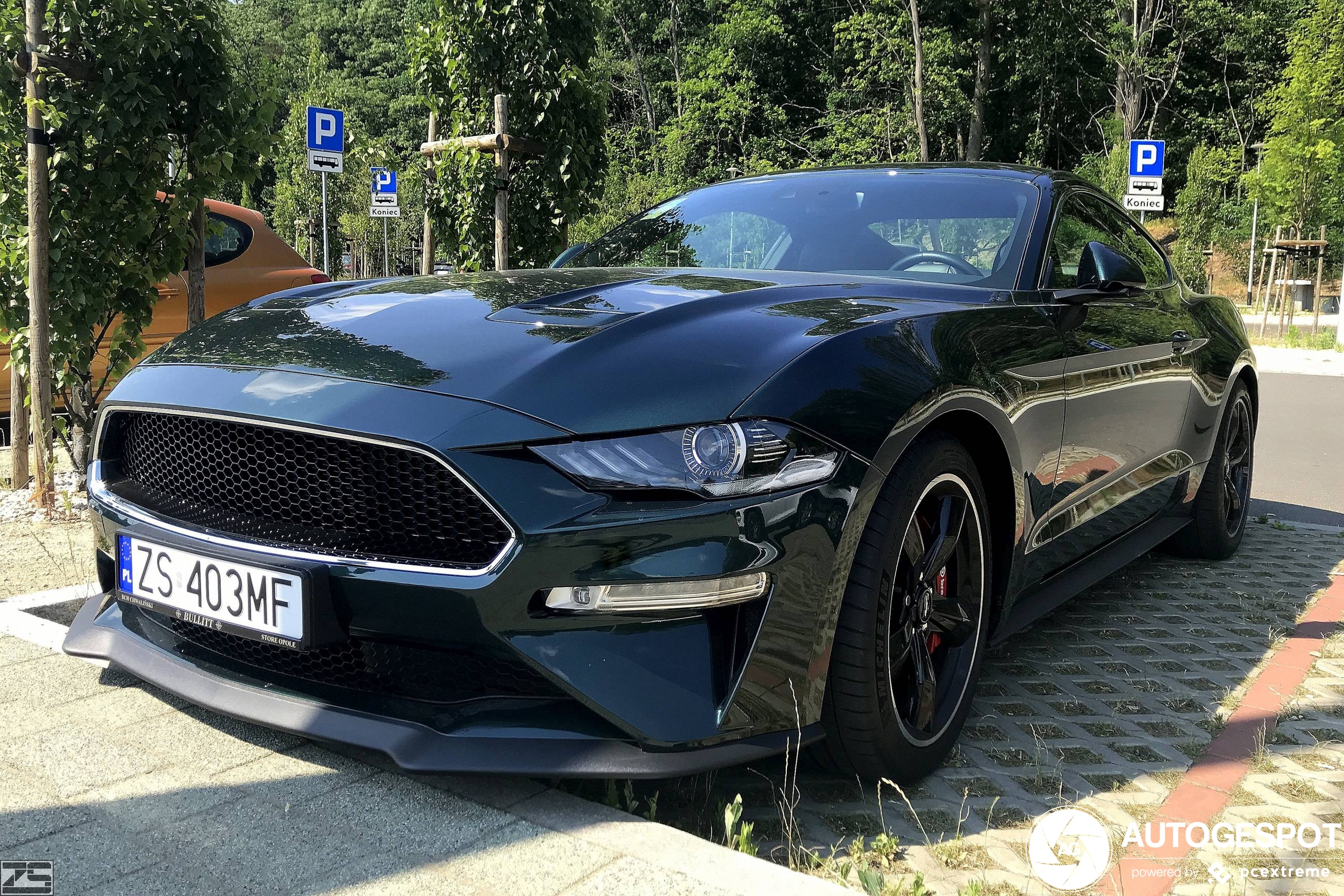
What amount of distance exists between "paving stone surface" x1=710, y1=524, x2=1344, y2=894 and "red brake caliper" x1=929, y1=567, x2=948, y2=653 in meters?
0.29

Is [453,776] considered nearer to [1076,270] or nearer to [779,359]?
[779,359]

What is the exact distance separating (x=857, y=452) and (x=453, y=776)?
3.34 ft

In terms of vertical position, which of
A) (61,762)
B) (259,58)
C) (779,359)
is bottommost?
(61,762)

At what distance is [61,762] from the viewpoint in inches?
92.0

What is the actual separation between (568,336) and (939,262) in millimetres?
1463

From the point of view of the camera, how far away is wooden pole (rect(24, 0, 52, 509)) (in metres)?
4.81

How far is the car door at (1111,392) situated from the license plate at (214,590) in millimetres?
1879

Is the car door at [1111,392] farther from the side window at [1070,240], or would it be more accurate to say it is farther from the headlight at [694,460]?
the headlight at [694,460]

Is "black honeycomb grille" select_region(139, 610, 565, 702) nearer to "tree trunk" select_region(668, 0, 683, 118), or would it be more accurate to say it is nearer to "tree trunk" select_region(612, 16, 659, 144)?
"tree trunk" select_region(668, 0, 683, 118)

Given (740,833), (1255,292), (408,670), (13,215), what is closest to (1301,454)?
(740,833)

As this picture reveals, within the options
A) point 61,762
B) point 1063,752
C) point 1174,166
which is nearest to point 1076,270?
point 1063,752

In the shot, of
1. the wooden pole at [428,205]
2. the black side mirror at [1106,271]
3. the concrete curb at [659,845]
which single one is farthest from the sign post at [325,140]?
the concrete curb at [659,845]

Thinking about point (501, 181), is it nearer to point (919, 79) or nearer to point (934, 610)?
point (934, 610)

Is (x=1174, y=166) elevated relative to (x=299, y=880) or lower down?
elevated
